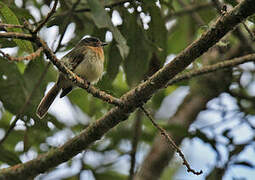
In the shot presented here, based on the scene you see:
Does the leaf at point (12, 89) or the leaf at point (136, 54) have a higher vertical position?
the leaf at point (12, 89)

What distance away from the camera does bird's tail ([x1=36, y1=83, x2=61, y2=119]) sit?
3.99m

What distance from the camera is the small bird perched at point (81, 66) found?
14.0 feet

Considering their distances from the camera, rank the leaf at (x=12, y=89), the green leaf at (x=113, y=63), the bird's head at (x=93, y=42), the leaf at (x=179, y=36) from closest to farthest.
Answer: the leaf at (x=12, y=89) < the green leaf at (x=113, y=63) < the bird's head at (x=93, y=42) < the leaf at (x=179, y=36)

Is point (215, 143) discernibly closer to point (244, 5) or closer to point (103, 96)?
point (103, 96)

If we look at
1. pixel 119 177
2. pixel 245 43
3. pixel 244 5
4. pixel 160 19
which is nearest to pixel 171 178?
pixel 119 177

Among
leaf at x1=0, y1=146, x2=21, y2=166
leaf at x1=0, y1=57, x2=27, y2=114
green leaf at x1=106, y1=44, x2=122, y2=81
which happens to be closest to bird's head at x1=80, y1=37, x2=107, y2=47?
green leaf at x1=106, y1=44, x2=122, y2=81

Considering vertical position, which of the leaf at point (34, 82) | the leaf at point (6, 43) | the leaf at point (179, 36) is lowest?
the leaf at point (179, 36)

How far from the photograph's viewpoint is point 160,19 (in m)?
4.06

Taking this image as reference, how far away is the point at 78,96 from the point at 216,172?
Result: 1.64 meters

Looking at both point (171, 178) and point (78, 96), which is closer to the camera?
point (78, 96)

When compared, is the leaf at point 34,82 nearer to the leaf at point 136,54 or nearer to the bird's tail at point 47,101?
the bird's tail at point 47,101

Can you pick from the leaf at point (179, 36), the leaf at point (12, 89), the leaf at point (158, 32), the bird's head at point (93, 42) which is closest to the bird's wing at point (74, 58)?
the bird's head at point (93, 42)

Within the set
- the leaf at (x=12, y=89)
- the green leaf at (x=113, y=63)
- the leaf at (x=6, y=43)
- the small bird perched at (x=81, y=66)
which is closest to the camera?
the leaf at (x=6, y=43)

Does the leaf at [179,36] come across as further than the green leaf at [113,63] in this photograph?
Yes
